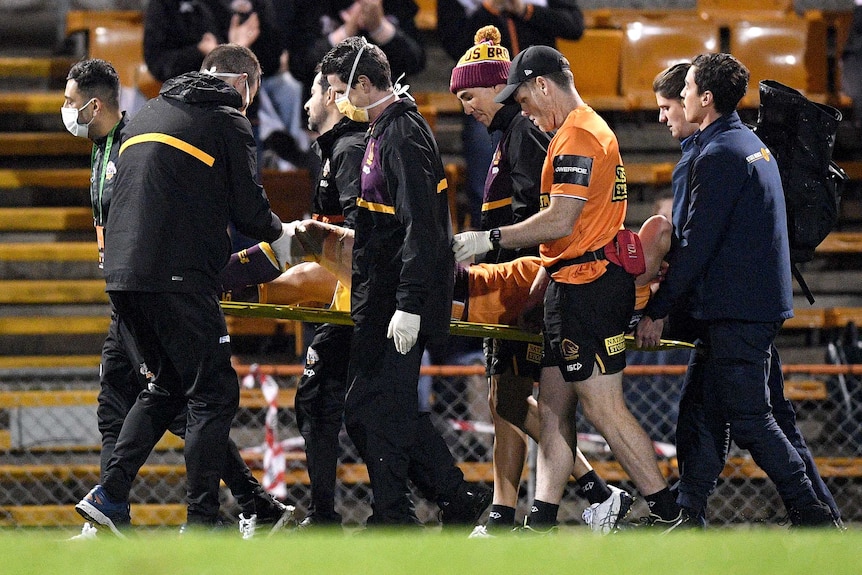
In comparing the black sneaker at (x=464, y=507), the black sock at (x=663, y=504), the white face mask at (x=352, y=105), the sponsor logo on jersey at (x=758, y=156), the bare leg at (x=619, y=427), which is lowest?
the black sneaker at (x=464, y=507)

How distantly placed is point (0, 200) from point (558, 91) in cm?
654

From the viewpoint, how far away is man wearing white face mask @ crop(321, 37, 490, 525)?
5.08 meters

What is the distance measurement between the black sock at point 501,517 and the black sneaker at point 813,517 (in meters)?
1.30

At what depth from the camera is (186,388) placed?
5332 mm

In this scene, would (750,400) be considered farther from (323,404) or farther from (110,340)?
(110,340)

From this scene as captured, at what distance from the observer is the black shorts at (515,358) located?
6.04 meters

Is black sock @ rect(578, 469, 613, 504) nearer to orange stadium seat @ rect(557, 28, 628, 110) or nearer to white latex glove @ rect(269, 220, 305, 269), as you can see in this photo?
white latex glove @ rect(269, 220, 305, 269)

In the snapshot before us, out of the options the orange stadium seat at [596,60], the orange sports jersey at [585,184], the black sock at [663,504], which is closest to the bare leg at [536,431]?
the black sock at [663,504]

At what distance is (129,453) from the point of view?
17.7ft

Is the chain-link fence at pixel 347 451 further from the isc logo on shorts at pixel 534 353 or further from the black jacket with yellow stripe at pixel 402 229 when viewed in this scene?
the black jacket with yellow stripe at pixel 402 229

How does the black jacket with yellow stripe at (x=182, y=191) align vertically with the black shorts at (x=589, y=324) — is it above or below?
above

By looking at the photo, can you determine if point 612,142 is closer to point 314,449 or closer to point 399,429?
point 399,429

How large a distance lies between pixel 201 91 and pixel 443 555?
277 cm

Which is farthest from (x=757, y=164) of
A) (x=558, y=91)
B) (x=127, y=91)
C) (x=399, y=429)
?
(x=127, y=91)
